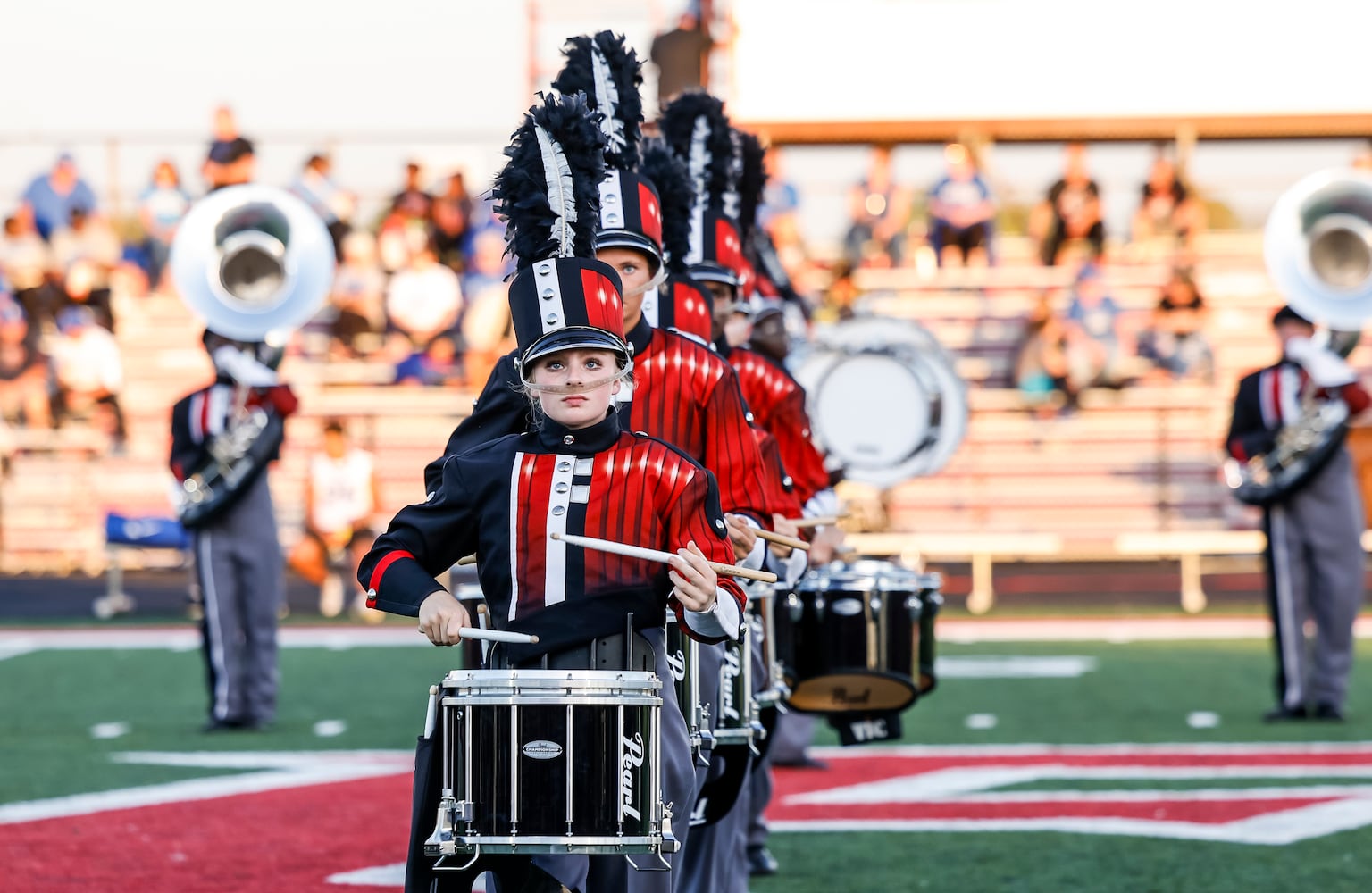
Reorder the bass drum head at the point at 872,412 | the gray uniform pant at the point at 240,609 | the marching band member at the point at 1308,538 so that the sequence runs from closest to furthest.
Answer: the gray uniform pant at the point at 240,609, the marching band member at the point at 1308,538, the bass drum head at the point at 872,412

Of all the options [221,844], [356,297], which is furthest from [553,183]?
[356,297]

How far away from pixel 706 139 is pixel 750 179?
1.75 feet

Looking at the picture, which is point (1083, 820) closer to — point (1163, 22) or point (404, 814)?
point (404, 814)

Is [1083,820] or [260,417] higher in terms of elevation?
[260,417]

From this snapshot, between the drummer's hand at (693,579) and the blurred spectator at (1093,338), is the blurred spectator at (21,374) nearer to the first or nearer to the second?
the blurred spectator at (1093,338)

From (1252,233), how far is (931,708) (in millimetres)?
11833

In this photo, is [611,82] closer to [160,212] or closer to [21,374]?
[21,374]

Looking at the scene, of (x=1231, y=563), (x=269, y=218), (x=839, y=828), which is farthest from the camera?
(x=1231, y=563)

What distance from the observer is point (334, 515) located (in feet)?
→ 53.4

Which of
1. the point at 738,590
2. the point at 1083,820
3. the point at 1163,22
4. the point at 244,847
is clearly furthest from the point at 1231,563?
the point at 738,590

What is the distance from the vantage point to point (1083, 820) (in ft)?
23.2

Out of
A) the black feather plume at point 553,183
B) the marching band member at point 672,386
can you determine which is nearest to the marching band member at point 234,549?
the marching band member at point 672,386

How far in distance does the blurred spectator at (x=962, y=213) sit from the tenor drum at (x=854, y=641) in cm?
1322

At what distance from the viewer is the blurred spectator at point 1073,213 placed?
65.1 feet
